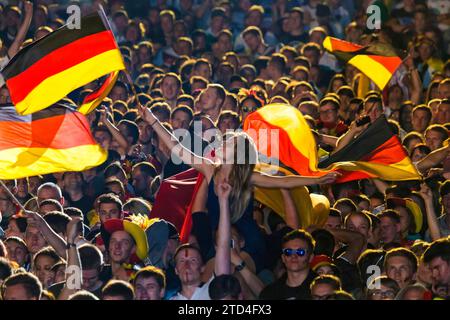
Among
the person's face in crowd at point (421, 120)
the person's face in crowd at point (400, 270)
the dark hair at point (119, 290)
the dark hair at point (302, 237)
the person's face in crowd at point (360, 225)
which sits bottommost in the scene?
the person's face in crowd at point (400, 270)

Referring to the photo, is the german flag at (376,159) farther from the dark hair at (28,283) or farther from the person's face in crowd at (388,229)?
the dark hair at (28,283)

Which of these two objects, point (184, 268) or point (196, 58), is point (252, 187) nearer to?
point (184, 268)

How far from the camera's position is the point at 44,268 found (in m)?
12.1

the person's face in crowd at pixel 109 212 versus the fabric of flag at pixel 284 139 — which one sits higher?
the fabric of flag at pixel 284 139

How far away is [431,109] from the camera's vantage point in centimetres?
1647

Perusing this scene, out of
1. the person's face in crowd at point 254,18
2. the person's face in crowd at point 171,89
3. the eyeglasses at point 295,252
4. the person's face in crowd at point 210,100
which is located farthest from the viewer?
the person's face in crowd at point 254,18

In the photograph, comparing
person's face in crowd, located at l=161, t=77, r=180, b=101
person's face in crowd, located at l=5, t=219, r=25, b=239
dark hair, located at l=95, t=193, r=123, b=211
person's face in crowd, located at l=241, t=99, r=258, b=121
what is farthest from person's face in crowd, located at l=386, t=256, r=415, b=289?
person's face in crowd, located at l=161, t=77, r=180, b=101

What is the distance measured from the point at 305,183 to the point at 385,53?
4.44m

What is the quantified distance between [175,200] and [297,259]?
6.23 feet

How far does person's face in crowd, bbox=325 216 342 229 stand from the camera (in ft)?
41.9

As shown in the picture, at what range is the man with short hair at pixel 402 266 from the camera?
11375 mm

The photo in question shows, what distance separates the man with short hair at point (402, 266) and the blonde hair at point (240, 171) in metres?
1.26

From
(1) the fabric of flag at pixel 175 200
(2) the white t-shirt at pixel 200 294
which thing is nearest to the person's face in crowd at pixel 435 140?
(1) the fabric of flag at pixel 175 200
